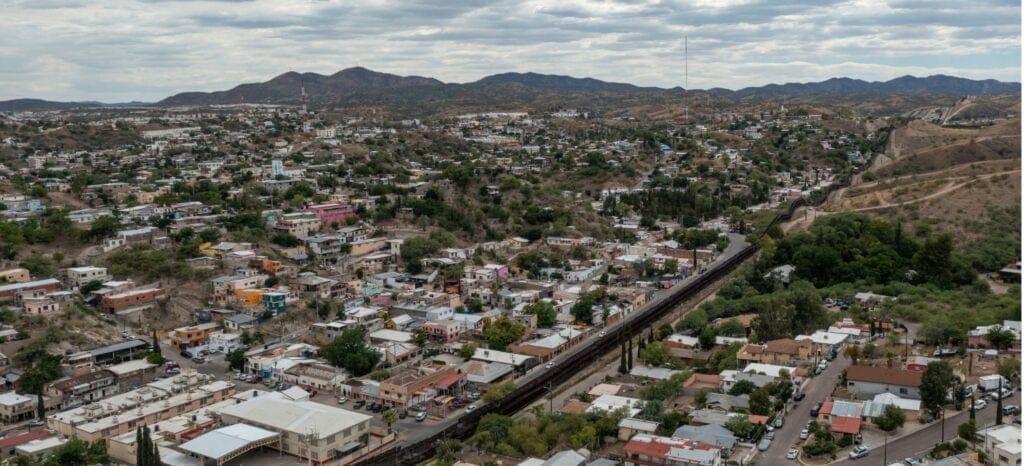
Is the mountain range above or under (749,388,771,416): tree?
above

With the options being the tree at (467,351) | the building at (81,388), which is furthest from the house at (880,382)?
the building at (81,388)

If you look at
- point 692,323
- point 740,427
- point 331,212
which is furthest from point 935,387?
point 331,212

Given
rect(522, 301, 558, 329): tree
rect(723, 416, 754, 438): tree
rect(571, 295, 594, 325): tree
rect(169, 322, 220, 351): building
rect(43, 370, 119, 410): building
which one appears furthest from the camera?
rect(571, 295, 594, 325): tree

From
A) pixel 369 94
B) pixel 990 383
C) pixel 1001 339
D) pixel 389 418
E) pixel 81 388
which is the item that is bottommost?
pixel 389 418

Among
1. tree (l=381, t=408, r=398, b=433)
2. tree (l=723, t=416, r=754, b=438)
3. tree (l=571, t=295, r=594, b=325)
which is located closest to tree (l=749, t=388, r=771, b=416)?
tree (l=723, t=416, r=754, b=438)

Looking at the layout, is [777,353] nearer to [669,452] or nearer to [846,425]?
[846,425]

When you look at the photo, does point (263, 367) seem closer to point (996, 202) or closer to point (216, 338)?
point (216, 338)

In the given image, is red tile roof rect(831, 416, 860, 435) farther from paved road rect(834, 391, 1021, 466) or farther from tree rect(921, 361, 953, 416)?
tree rect(921, 361, 953, 416)
